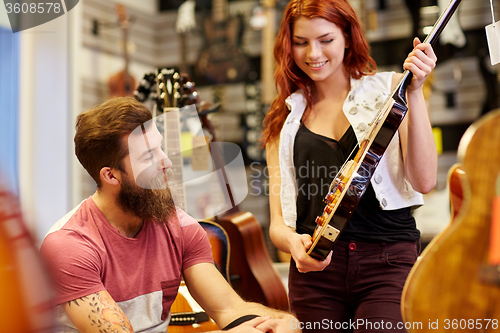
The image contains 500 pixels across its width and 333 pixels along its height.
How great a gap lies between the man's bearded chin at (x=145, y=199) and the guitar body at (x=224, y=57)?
3436 mm

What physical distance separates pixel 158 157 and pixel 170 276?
349 mm

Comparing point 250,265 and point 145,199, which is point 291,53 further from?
point 250,265

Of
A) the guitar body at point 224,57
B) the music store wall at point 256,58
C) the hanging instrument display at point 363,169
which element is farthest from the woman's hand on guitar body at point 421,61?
the guitar body at point 224,57

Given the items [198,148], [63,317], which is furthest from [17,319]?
[198,148]

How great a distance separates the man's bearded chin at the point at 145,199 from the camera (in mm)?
1401

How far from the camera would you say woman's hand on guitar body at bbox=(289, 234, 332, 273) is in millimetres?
1251

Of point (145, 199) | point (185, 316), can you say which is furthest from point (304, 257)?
point (185, 316)

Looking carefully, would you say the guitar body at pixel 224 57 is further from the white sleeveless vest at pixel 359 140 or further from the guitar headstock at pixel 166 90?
the white sleeveless vest at pixel 359 140

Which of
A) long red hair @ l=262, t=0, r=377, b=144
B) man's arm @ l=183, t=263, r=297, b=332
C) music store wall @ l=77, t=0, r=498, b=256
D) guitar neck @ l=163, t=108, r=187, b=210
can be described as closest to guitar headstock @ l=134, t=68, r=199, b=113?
guitar neck @ l=163, t=108, r=187, b=210

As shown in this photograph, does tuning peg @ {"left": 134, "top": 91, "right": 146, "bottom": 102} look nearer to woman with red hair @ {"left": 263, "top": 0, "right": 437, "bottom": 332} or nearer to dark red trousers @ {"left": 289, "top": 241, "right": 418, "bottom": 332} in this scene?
woman with red hair @ {"left": 263, "top": 0, "right": 437, "bottom": 332}

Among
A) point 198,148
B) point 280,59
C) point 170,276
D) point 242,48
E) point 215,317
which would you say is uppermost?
point 242,48

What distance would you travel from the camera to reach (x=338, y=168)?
4.64ft

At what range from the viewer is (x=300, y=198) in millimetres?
1525

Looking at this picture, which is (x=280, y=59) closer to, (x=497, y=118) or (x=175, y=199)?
(x=175, y=199)
